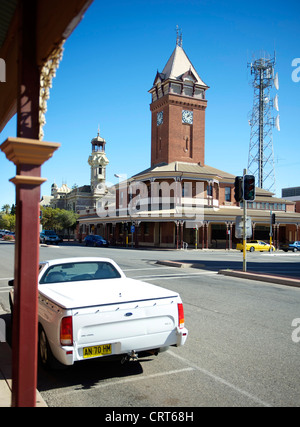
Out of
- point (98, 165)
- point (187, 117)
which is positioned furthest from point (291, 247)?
point (98, 165)

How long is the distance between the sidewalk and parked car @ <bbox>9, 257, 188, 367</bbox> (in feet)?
1.58

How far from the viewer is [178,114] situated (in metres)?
52.7

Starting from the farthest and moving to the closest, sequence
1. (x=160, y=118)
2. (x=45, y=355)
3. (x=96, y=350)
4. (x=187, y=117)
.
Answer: (x=160, y=118) < (x=187, y=117) < (x=45, y=355) < (x=96, y=350)

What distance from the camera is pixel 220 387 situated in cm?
471

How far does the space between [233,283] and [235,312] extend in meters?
5.34

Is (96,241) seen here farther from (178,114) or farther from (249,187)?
(249,187)

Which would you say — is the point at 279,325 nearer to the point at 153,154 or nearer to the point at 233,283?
the point at 233,283

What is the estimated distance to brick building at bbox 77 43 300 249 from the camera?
4497cm

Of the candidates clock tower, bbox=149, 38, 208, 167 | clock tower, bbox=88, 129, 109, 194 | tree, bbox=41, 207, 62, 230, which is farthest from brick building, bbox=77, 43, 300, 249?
clock tower, bbox=88, 129, 109, 194

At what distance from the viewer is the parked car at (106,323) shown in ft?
15.1

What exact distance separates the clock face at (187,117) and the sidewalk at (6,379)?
50113 millimetres

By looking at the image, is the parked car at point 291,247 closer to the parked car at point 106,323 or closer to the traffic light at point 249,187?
the traffic light at point 249,187

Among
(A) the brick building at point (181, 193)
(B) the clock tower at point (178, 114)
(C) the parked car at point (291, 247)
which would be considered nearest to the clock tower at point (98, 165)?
(A) the brick building at point (181, 193)

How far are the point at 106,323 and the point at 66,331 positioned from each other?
490 millimetres
